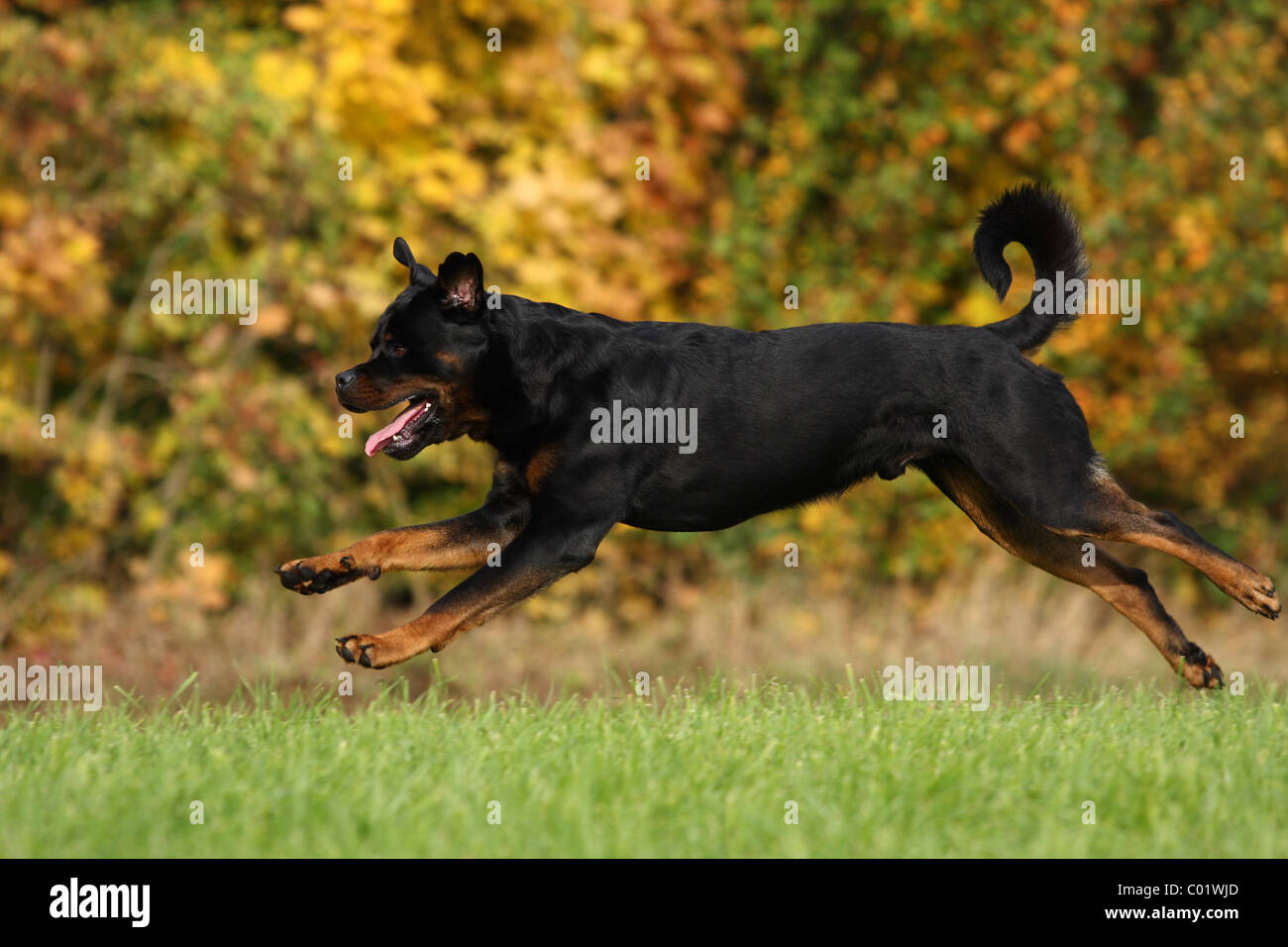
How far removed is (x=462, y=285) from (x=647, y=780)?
1895 mm

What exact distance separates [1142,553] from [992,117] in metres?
3.48

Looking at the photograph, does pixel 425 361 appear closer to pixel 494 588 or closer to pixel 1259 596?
pixel 494 588

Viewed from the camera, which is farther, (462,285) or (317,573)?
(462,285)

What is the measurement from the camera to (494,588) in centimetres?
450

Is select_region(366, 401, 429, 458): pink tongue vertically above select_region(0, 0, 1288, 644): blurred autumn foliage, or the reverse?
select_region(0, 0, 1288, 644): blurred autumn foliage

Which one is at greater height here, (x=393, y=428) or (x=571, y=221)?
(x=571, y=221)

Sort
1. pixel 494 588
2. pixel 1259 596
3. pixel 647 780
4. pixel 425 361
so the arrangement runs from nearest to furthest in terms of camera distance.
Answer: pixel 647 780, pixel 494 588, pixel 425 361, pixel 1259 596

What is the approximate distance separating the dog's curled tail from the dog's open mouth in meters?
2.14

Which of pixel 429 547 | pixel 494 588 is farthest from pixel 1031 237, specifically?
pixel 429 547

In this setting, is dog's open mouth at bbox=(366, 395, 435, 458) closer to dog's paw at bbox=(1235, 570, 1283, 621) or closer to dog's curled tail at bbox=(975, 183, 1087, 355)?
dog's curled tail at bbox=(975, 183, 1087, 355)

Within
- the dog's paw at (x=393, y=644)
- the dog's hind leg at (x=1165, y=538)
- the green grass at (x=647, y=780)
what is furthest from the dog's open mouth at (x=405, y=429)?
the dog's hind leg at (x=1165, y=538)

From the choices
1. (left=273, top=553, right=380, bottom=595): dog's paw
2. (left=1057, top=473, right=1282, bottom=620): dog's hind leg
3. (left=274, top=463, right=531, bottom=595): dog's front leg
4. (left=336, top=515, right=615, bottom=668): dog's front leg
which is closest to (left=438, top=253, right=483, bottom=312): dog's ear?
(left=274, top=463, right=531, bottom=595): dog's front leg

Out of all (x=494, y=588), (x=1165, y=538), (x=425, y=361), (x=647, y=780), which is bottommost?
(x=647, y=780)

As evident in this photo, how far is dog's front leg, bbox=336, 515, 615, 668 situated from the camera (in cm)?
430
